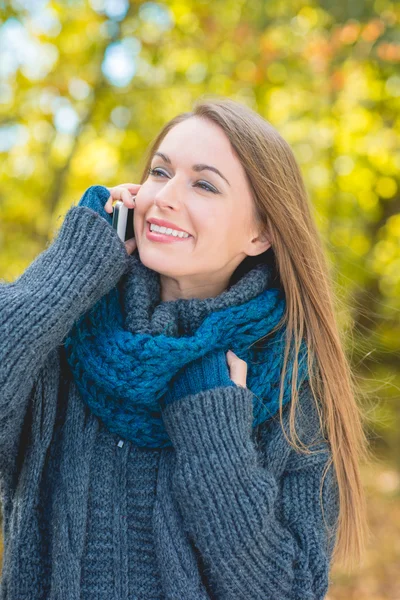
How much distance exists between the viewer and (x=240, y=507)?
176 cm

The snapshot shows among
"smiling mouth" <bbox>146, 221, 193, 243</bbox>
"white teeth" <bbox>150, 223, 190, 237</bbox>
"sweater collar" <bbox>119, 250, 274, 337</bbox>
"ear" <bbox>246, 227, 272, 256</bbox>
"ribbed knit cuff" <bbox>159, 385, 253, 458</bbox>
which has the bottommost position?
"ribbed knit cuff" <bbox>159, 385, 253, 458</bbox>

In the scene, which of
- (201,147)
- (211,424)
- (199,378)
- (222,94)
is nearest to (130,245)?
(201,147)

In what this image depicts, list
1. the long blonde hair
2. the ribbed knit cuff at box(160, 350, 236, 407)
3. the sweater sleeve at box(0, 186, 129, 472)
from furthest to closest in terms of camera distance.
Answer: the long blonde hair, the ribbed knit cuff at box(160, 350, 236, 407), the sweater sleeve at box(0, 186, 129, 472)

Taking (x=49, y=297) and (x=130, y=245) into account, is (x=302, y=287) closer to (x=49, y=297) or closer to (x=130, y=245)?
(x=130, y=245)

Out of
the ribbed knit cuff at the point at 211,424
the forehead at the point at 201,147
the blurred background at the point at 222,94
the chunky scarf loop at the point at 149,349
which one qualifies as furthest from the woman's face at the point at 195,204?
the blurred background at the point at 222,94

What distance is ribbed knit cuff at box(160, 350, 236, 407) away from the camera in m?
1.90

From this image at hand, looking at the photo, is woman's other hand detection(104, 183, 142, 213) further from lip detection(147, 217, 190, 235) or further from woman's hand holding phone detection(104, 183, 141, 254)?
lip detection(147, 217, 190, 235)

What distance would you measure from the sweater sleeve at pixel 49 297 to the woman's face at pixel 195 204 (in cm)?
14

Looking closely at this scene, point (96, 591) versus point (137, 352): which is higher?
point (137, 352)

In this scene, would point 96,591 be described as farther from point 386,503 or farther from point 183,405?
point 386,503

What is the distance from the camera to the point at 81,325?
1.94 meters

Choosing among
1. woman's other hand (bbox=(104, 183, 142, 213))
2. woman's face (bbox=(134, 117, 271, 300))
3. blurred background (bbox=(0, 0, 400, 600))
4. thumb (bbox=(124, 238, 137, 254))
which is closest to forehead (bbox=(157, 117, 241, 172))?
woman's face (bbox=(134, 117, 271, 300))

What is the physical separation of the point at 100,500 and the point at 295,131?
524 cm

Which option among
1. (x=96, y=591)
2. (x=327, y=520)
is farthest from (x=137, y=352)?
(x=327, y=520)
